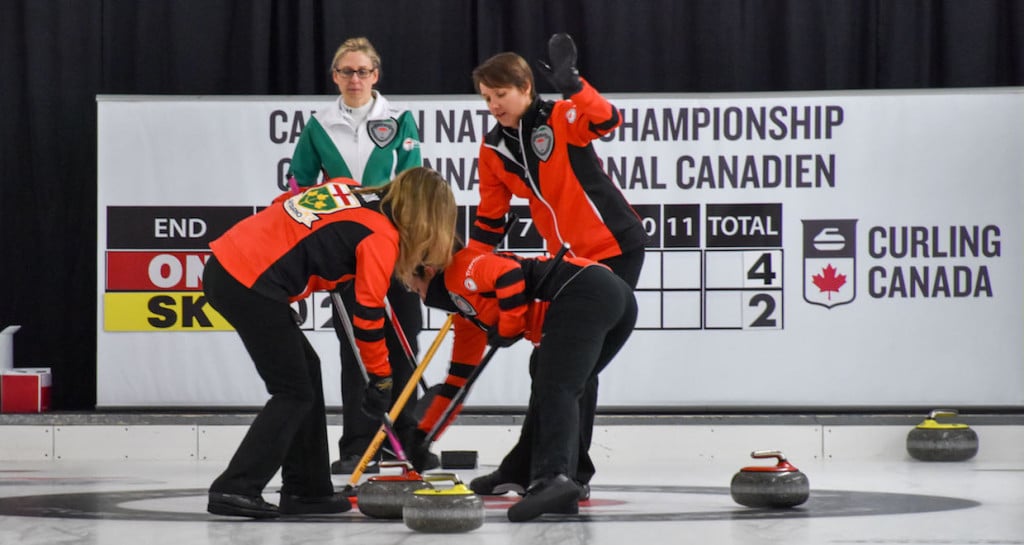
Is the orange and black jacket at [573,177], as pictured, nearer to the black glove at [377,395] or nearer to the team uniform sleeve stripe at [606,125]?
the team uniform sleeve stripe at [606,125]

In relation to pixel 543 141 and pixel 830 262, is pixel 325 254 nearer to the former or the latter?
pixel 543 141

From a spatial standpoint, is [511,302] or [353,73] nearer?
[511,302]

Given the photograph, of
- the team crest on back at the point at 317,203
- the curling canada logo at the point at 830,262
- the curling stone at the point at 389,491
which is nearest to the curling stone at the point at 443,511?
the curling stone at the point at 389,491

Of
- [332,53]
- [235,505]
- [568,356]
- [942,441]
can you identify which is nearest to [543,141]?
[568,356]

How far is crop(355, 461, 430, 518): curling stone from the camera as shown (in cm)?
337

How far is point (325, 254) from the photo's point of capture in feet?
10.9

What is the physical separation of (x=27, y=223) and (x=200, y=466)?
1810mm

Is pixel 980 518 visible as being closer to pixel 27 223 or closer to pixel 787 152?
pixel 787 152

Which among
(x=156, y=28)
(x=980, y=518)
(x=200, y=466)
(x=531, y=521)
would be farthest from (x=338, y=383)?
(x=980, y=518)

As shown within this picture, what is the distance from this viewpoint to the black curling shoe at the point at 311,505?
3.51 metres

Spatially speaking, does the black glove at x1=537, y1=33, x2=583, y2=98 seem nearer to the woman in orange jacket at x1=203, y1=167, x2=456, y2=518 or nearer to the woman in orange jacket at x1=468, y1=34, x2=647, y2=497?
the woman in orange jacket at x1=468, y1=34, x2=647, y2=497

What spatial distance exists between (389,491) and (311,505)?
276 mm

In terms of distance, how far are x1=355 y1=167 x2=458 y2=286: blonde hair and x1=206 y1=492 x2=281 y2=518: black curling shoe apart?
0.69 m

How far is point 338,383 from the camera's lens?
563 cm
